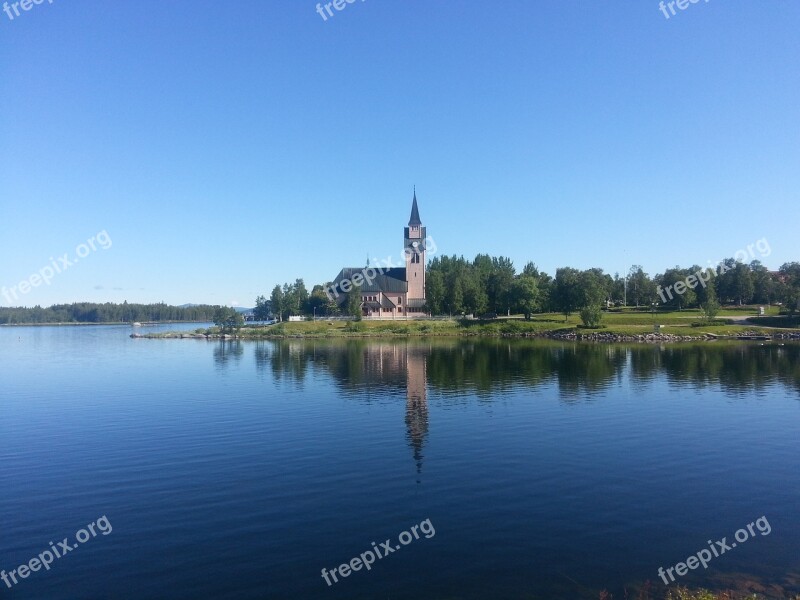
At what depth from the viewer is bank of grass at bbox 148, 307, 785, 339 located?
312 feet

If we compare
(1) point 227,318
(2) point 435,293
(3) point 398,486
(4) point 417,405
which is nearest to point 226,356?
(4) point 417,405

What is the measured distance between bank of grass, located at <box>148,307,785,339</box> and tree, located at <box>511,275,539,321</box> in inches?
152

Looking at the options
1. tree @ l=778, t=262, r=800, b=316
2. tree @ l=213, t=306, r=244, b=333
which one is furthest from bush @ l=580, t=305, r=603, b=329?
tree @ l=213, t=306, r=244, b=333

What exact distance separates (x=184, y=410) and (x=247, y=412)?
4620mm

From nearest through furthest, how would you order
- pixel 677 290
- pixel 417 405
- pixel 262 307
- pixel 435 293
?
1. pixel 417 405
2. pixel 677 290
3. pixel 435 293
4. pixel 262 307

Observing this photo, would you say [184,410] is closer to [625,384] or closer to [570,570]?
[570,570]

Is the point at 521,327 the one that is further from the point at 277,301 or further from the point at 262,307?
the point at 262,307

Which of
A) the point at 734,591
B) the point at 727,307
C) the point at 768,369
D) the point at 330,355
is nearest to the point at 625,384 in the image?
the point at 768,369

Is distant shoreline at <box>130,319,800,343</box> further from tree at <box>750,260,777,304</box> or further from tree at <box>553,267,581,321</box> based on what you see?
tree at <box>750,260,777,304</box>

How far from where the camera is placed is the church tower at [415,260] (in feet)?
433

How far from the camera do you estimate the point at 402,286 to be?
134750mm

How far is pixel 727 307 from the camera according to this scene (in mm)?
126312

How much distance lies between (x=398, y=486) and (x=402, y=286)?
116m

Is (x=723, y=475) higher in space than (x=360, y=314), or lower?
lower
